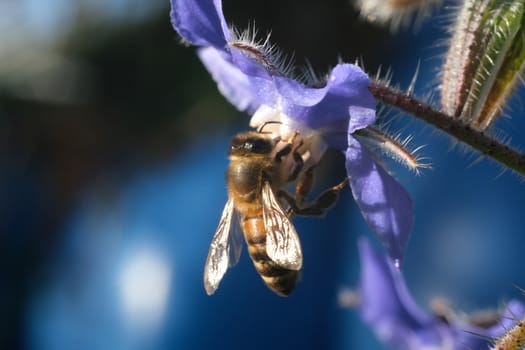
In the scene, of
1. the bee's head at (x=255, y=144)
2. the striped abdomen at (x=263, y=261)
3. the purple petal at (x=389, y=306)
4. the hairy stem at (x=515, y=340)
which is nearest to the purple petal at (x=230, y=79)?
the bee's head at (x=255, y=144)

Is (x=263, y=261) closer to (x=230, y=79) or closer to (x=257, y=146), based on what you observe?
(x=257, y=146)

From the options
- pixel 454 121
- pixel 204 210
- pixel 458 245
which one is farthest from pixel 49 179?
pixel 454 121

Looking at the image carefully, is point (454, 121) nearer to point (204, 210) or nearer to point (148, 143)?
point (204, 210)

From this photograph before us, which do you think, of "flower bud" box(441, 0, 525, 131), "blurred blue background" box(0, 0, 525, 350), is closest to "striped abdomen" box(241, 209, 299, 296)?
"flower bud" box(441, 0, 525, 131)

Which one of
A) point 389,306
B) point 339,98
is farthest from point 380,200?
point 389,306

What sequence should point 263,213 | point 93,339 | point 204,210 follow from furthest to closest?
point 93,339, point 204,210, point 263,213

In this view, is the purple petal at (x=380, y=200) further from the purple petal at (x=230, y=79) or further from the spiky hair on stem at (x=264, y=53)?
the purple petal at (x=230, y=79)

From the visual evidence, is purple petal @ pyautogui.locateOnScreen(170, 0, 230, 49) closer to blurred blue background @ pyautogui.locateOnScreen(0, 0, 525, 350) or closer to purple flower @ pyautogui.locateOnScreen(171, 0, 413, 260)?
purple flower @ pyautogui.locateOnScreen(171, 0, 413, 260)
